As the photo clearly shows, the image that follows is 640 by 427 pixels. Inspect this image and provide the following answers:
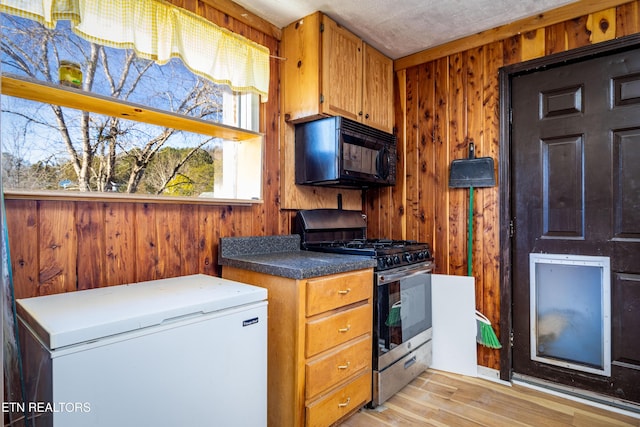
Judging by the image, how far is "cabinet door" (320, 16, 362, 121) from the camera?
2.30 metres

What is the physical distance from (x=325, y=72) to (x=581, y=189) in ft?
5.95

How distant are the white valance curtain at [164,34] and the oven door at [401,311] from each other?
1487 millimetres

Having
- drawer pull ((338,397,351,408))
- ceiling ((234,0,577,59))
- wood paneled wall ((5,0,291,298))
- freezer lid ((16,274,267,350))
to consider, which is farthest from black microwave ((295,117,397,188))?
drawer pull ((338,397,351,408))

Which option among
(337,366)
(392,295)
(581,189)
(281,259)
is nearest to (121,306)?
(281,259)

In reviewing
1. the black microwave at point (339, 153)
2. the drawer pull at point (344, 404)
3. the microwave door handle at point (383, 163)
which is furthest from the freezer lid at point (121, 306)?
the microwave door handle at point (383, 163)

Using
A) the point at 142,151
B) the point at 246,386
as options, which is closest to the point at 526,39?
the point at 142,151

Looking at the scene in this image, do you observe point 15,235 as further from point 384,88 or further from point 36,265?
point 384,88

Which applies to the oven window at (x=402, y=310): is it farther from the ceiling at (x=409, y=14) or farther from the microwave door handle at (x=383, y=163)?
the ceiling at (x=409, y=14)

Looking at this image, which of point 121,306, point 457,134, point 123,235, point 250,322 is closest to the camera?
point 121,306

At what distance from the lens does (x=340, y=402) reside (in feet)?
6.18

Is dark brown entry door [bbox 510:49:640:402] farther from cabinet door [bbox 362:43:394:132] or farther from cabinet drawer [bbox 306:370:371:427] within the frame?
cabinet drawer [bbox 306:370:371:427]

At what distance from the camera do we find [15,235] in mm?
1423

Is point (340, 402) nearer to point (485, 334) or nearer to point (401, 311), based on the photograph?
point (401, 311)

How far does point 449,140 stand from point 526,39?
0.82 m
